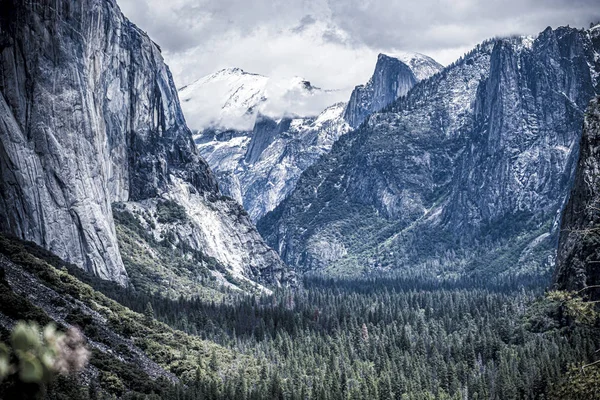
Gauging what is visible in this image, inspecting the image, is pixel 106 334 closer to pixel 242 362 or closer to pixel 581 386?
pixel 242 362

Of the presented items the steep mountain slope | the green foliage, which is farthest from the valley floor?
the green foliage

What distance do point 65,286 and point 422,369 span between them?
271 feet

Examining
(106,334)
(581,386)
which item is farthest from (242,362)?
(581,386)

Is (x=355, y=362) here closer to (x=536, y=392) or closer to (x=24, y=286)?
(x=536, y=392)

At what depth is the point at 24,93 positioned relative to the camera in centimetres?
19725

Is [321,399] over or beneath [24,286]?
beneath

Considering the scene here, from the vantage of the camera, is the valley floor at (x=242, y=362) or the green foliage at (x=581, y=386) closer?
the green foliage at (x=581, y=386)

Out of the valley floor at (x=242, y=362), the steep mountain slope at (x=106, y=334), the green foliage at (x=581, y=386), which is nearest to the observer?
the green foliage at (x=581, y=386)

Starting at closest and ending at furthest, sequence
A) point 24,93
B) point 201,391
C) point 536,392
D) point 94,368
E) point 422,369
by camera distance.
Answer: point 94,368, point 201,391, point 536,392, point 422,369, point 24,93

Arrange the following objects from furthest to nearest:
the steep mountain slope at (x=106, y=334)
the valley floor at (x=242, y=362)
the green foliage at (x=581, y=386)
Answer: the valley floor at (x=242, y=362) → the steep mountain slope at (x=106, y=334) → the green foliage at (x=581, y=386)

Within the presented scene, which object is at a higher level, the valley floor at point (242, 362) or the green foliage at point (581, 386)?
the green foliage at point (581, 386)

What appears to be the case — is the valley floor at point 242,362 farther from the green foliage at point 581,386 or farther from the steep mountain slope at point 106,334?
the green foliage at point 581,386

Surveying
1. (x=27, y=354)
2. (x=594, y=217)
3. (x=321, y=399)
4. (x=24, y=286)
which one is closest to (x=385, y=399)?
(x=321, y=399)

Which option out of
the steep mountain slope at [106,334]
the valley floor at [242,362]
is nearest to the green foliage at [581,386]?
the valley floor at [242,362]
